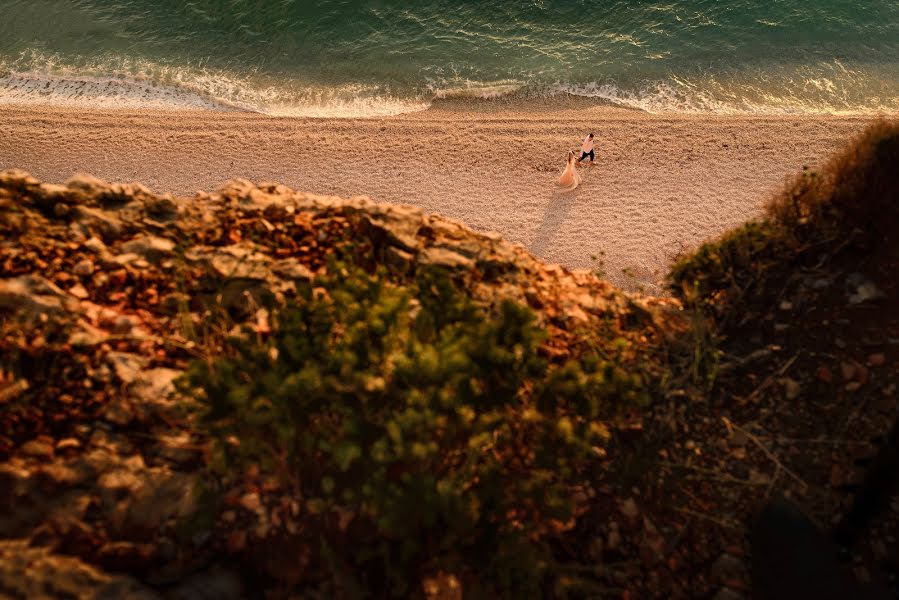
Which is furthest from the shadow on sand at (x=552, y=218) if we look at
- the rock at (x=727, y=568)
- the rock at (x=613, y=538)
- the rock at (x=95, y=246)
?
the rock at (x=95, y=246)

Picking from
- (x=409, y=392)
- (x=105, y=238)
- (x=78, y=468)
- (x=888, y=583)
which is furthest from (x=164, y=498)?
(x=888, y=583)

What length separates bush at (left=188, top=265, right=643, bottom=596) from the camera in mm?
3969

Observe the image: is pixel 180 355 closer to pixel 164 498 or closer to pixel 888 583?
pixel 164 498

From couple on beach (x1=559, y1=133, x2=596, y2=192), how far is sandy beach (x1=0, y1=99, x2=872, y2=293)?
10.2 inches

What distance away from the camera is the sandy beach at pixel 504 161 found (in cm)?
1302

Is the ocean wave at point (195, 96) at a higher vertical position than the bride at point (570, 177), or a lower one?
higher

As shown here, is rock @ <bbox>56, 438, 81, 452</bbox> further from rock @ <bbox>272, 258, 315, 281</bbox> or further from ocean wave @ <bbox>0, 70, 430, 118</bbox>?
ocean wave @ <bbox>0, 70, 430, 118</bbox>

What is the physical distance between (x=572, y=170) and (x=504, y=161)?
2093 millimetres

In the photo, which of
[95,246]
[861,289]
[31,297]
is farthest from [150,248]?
[861,289]

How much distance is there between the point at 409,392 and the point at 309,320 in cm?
115

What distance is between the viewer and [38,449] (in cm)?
467

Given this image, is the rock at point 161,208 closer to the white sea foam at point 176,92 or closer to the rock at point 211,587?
the rock at point 211,587

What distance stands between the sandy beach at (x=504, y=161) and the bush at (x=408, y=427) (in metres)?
7.86

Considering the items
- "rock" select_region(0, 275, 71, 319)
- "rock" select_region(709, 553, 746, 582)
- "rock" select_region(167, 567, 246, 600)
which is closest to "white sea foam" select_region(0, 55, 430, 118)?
"rock" select_region(0, 275, 71, 319)
